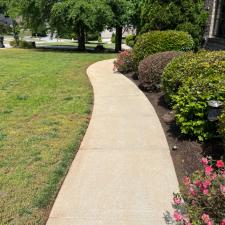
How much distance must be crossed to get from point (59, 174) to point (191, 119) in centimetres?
215

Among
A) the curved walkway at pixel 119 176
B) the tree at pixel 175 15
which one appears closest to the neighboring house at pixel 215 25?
the tree at pixel 175 15

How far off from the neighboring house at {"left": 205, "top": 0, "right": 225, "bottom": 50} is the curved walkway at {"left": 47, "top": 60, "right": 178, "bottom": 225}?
6.32m

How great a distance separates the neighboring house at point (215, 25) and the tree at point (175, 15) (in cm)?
38

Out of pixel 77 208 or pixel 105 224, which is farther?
pixel 77 208

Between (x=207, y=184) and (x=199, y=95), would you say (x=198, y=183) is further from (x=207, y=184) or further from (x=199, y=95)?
(x=199, y=95)

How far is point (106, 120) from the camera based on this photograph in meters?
7.26

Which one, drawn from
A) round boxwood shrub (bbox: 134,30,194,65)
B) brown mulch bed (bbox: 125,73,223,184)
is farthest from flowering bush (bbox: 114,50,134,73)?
brown mulch bed (bbox: 125,73,223,184)

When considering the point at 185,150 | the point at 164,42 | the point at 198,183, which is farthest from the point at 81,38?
the point at 198,183

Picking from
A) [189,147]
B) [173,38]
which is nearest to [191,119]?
[189,147]

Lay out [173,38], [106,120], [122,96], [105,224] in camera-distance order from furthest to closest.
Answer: [173,38] → [122,96] → [106,120] → [105,224]

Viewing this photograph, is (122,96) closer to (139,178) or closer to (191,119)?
(191,119)

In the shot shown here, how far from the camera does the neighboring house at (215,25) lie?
1311cm

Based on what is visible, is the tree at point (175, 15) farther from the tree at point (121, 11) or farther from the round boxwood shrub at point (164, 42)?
the tree at point (121, 11)

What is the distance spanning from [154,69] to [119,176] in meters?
4.90
